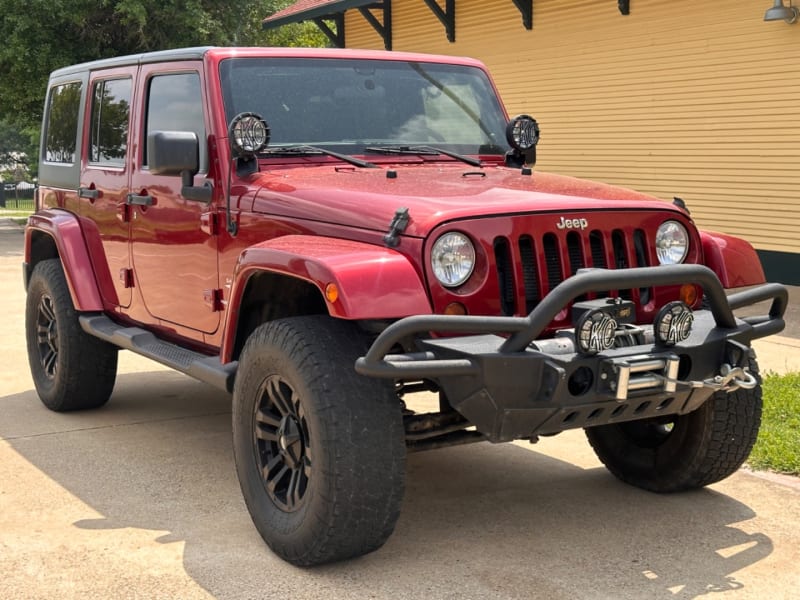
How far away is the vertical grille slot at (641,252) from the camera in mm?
4359

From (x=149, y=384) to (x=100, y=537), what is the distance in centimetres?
326

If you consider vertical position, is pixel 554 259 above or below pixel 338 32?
below

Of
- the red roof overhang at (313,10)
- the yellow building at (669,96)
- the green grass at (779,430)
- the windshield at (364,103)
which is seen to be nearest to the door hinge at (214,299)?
the windshield at (364,103)

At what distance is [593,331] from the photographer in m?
3.75

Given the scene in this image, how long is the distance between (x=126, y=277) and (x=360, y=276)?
2529 millimetres

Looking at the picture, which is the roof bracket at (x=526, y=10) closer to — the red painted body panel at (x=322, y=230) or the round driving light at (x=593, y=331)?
the red painted body panel at (x=322, y=230)

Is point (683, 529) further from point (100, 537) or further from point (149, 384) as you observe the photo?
point (149, 384)

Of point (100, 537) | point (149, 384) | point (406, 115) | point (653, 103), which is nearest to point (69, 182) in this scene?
point (149, 384)

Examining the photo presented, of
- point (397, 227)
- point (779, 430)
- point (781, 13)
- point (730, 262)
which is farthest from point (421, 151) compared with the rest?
point (781, 13)

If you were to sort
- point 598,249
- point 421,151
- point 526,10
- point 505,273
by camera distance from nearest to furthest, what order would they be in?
point 505,273 → point 598,249 → point 421,151 → point 526,10

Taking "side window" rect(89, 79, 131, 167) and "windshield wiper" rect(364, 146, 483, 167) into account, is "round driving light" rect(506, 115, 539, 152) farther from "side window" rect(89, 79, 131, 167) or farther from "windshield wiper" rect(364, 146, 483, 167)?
"side window" rect(89, 79, 131, 167)

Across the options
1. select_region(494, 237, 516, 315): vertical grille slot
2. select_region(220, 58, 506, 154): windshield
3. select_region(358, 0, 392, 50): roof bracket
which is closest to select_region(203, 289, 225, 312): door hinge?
select_region(220, 58, 506, 154): windshield

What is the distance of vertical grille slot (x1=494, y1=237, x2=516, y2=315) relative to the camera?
4043 millimetres

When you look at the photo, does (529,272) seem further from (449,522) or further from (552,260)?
(449,522)
